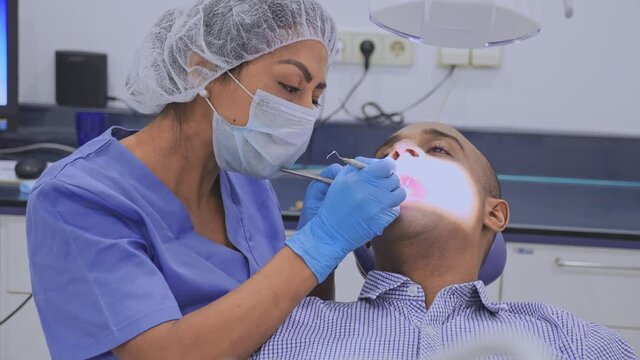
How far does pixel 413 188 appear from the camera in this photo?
1.61 meters

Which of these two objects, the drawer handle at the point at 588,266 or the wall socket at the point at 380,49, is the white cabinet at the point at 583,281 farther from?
the wall socket at the point at 380,49

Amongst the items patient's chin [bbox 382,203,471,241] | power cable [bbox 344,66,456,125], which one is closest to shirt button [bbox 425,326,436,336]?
patient's chin [bbox 382,203,471,241]

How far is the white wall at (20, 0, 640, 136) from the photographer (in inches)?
107

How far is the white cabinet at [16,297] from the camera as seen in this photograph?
229 centimetres

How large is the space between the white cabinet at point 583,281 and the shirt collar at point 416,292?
658mm

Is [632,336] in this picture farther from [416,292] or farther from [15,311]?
[15,311]

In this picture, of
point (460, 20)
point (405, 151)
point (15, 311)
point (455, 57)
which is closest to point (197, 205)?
point (405, 151)

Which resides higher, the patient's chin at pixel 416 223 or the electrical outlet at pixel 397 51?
the electrical outlet at pixel 397 51

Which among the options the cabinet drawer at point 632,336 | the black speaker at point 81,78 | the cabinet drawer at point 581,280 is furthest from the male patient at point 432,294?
the black speaker at point 81,78

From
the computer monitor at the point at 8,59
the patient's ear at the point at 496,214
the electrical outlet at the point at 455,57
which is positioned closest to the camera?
the patient's ear at the point at 496,214

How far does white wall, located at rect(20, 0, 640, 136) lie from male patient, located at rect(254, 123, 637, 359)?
42.6 inches

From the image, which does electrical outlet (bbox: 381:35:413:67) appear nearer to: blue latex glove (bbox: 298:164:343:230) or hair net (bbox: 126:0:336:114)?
blue latex glove (bbox: 298:164:343:230)

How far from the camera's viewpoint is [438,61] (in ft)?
8.98

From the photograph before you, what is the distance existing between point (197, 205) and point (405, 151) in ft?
1.35
